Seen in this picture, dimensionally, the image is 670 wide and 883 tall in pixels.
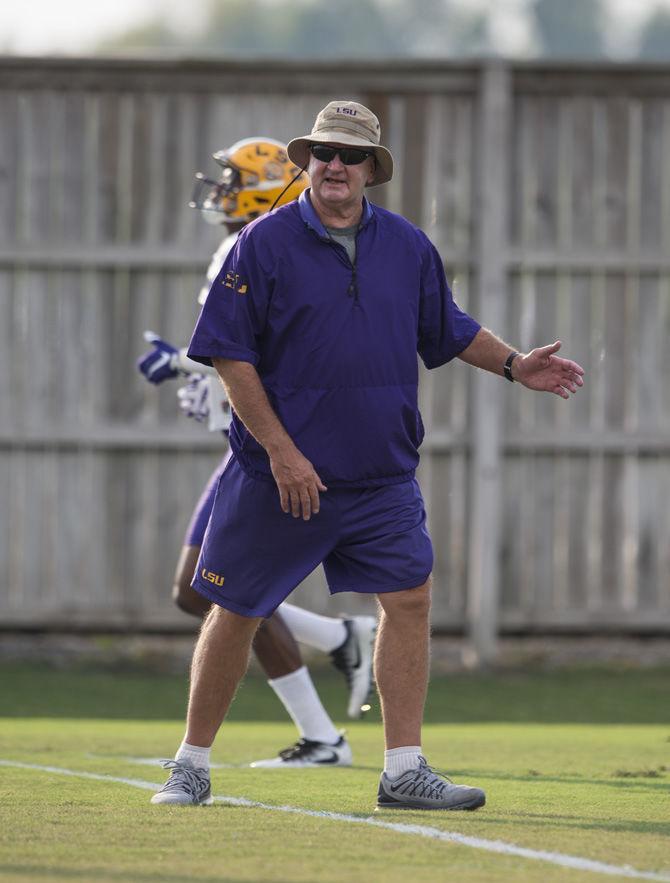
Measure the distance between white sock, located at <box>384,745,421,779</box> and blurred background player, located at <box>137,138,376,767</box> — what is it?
173 cm

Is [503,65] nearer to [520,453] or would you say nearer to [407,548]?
[520,453]

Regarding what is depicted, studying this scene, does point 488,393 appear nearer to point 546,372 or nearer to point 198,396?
point 198,396

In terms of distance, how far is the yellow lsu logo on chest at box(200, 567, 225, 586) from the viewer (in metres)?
6.16

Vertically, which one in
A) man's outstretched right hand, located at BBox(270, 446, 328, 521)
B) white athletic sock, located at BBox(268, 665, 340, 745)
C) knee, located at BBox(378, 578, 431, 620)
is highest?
man's outstretched right hand, located at BBox(270, 446, 328, 521)

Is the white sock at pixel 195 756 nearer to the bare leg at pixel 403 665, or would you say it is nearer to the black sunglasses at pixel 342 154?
the bare leg at pixel 403 665

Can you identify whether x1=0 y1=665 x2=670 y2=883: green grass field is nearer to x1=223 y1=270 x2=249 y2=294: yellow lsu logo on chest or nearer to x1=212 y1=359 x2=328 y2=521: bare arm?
x1=212 y1=359 x2=328 y2=521: bare arm

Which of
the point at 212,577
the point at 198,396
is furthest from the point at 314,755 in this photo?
the point at 212,577

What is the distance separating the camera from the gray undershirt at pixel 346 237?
6184 millimetres

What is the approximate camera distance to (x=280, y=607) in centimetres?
863

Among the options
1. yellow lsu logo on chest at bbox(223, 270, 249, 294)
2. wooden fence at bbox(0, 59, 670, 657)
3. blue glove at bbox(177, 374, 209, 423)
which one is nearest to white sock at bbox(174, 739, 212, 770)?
yellow lsu logo on chest at bbox(223, 270, 249, 294)

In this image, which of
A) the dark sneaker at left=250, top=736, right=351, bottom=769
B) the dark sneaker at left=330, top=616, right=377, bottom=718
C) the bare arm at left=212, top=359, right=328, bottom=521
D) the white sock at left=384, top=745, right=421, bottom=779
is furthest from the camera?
the dark sneaker at left=330, top=616, right=377, bottom=718

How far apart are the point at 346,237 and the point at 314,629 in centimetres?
293

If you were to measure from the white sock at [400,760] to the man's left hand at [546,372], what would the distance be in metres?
1.25

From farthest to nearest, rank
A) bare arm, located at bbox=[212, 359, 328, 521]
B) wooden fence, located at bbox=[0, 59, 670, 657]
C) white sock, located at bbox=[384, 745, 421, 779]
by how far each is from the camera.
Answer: wooden fence, located at bbox=[0, 59, 670, 657] → white sock, located at bbox=[384, 745, 421, 779] → bare arm, located at bbox=[212, 359, 328, 521]
